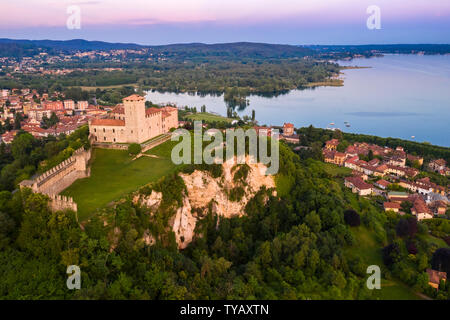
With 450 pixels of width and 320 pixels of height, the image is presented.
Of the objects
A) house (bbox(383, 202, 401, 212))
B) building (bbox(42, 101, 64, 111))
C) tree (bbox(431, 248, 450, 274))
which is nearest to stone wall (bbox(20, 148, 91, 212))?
tree (bbox(431, 248, 450, 274))

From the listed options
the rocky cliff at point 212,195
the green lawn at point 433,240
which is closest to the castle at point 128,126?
the rocky cliff at point 212,195

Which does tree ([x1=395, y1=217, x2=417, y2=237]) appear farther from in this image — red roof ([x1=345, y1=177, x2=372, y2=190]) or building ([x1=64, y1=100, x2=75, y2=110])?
building ([x1=64, y1=100, x2=75, y2=110])

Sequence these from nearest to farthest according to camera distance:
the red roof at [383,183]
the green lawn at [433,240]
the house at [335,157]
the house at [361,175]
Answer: the green lawn at [433,240], the red roof at [383,183], the house at [361,175], the house at [335,157]

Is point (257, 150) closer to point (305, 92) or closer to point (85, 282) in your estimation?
point (85, 282)

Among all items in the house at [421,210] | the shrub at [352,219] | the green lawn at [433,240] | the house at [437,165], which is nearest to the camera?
the green lawn at [433,240]

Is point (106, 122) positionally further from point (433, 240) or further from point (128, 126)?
point (433, 240)

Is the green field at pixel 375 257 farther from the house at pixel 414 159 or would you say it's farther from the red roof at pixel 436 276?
the house at pixel 414 159

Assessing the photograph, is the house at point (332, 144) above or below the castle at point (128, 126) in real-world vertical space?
below
